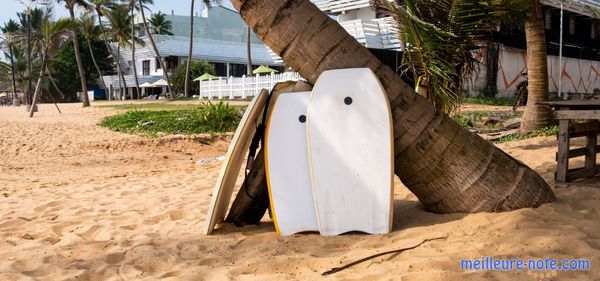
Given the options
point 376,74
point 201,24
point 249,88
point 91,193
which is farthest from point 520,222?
point 201,24

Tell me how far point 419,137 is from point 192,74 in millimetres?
40207

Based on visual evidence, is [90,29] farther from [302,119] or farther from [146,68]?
[302,119]

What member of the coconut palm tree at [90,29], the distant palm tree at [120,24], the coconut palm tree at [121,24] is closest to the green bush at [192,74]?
the coconut palm tree at [121,24]

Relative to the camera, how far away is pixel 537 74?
9414 mm

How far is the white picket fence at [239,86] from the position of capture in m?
27.2

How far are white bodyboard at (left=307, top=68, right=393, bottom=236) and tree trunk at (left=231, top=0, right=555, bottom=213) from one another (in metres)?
0.13

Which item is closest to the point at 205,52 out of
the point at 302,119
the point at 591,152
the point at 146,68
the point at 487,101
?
the point at 146,68

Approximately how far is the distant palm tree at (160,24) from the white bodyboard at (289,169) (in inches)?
2121

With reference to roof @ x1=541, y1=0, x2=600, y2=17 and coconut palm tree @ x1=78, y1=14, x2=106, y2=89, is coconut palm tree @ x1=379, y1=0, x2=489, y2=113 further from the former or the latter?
coconut palm tree @ x1=78, y1=14, x2=106, y2=89

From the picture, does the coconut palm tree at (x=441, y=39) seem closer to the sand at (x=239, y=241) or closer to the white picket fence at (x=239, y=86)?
the sand at (x=239, y=241)

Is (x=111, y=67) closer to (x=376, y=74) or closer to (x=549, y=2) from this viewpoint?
(x=549, y=2)

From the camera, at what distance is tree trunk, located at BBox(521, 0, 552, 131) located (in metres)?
9.14

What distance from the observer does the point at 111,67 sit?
180ft

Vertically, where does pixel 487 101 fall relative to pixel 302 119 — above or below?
below
